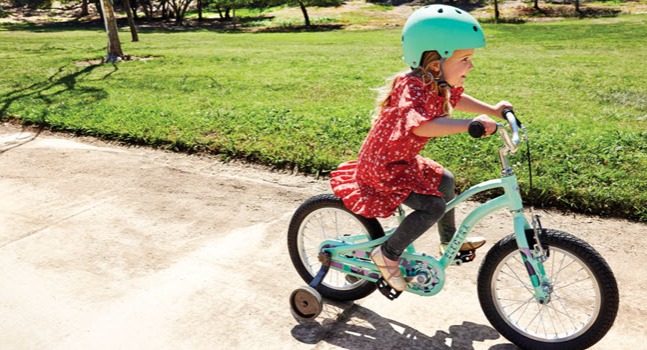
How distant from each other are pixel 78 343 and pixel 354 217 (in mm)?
1663

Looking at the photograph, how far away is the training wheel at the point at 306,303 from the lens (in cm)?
337

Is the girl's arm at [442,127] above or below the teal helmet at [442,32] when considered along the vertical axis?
below

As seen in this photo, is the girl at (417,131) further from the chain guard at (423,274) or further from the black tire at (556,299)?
the black tire at (556,299)

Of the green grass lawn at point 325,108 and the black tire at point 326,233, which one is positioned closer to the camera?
the black tire at point 326,233

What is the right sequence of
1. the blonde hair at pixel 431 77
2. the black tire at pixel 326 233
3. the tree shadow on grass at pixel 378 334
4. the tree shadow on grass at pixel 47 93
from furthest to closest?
the tree shadow on grass at pixel 47 93 < the black tire at pixel 326 233 < the tree shadow on grass at pixel 378 334 < the blonde hair at pixel 431 77

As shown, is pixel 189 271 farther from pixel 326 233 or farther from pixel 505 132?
pixel 505 132

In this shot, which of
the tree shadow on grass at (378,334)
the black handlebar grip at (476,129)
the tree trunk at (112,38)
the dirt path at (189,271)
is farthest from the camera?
the tree trunk at (112,38)

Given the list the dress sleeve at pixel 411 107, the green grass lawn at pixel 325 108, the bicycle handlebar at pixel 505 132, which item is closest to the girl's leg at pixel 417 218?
the dress sleeve at pixel 411 107

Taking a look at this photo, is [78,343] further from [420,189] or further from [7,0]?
[7,0]

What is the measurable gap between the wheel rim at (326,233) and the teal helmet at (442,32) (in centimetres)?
106

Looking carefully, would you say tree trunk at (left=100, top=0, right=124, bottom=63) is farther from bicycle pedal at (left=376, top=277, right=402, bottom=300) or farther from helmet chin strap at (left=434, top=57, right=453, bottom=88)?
helmet chin strap at (left=434, top=57, right=453, bottom=88)

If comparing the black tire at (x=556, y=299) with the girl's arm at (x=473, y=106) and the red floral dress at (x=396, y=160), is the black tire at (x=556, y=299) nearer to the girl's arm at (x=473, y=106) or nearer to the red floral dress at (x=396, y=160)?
the red floral dress at (x=396, y=160)

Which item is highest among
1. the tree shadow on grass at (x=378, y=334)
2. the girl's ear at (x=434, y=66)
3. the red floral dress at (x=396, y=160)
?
the girl's ear at (x=434, y=66)

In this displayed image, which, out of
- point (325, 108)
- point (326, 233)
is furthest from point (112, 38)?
point (326, 233)
